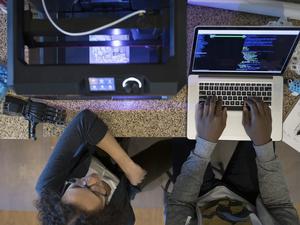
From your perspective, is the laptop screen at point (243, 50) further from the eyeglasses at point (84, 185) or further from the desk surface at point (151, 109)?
the eyeglasses at point (84, 185)

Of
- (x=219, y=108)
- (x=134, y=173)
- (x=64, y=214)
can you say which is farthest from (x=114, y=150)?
(x=219, y=108)

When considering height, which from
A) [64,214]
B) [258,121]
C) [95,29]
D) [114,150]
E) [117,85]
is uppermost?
[95,29]

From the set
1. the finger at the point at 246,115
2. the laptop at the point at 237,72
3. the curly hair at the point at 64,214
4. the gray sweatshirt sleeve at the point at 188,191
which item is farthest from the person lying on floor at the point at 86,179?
the finger at the point at 246,115

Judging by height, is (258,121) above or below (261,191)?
above

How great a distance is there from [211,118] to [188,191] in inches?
9.8

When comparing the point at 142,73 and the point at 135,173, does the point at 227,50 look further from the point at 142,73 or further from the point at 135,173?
the point at 135,173

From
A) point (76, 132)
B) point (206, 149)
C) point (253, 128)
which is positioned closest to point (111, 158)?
point (76, 132)

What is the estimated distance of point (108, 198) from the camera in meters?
1.29

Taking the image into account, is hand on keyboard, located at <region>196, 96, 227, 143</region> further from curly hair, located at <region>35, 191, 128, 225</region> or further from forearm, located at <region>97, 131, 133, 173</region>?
curly hair, located at <region>35, 191, 128, 225</region>

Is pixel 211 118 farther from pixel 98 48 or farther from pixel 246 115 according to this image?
pixel 98 48

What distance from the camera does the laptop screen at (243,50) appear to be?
3.29 feet

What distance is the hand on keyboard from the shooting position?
3.79 ft

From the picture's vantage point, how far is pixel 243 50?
106cm

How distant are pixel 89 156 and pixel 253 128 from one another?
537 mm
